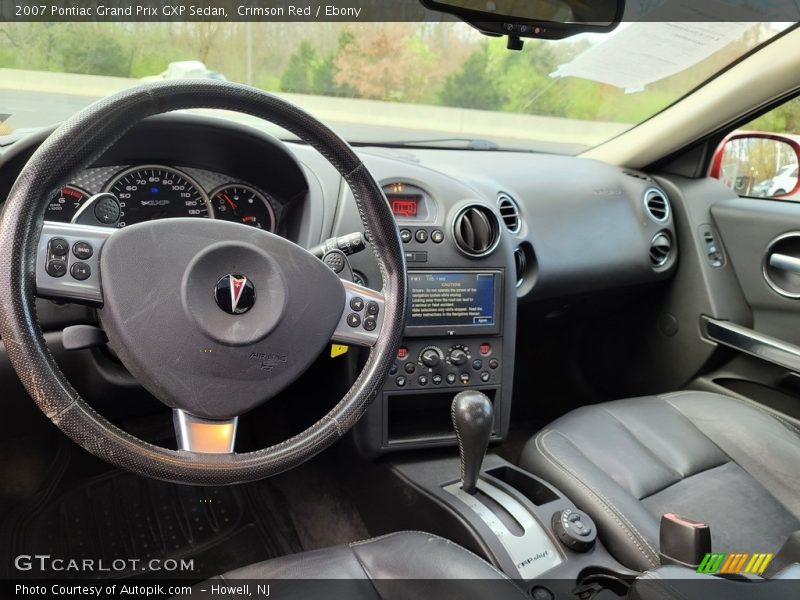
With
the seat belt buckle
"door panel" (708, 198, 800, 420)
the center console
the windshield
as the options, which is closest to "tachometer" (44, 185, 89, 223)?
the windshield

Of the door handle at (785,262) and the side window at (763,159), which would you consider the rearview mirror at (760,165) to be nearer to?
the side window at (763,159)

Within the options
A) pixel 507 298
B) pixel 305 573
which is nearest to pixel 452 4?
pixel 507 298

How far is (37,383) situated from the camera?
0.85 meters

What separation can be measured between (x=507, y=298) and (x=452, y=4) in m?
0.67

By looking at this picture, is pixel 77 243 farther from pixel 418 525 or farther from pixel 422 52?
pixel 422 52

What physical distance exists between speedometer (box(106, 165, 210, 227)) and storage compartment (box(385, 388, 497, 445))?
61 cm

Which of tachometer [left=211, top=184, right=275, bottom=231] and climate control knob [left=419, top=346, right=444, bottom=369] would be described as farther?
climate control knob [left=419, top=346, right=444, bottom=369]

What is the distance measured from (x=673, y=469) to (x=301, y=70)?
51.8 inches

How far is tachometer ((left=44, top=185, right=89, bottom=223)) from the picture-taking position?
125 cm

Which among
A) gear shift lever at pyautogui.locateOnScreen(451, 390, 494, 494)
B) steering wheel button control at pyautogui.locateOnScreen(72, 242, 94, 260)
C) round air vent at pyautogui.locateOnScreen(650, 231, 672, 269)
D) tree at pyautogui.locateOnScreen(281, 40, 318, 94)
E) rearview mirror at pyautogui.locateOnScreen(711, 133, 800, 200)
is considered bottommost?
gear shift lever at pyautogui.locateOnScreen(451, 390, 494, 494)

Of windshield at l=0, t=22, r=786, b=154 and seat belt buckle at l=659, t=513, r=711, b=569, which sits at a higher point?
windshield at l=0, t=22, r=786, b=154

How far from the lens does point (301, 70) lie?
5.53 feet
